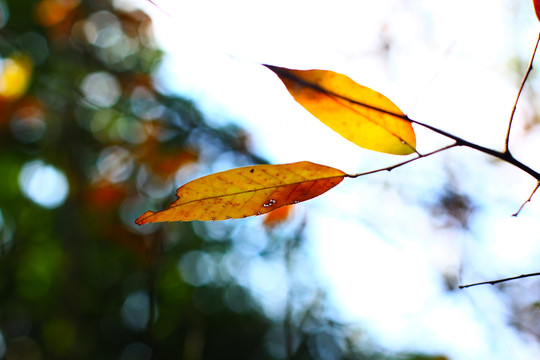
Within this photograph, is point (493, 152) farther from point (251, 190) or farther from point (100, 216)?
point (100, 216)

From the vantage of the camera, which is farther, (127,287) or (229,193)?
(127,287)

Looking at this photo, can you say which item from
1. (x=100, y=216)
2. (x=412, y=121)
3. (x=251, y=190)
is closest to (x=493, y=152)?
(x=412, y=121)

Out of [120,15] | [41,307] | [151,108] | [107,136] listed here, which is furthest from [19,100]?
[41,307]

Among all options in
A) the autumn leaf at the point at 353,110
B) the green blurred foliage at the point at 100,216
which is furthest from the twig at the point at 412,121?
the green blurred foliage at the point at 100,216

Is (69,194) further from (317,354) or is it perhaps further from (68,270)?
(317,354)

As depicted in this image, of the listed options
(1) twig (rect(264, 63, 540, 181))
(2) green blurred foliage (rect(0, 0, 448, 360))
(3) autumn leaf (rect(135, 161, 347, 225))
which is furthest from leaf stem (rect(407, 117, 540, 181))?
(2) green blurred foliage (rect(0, 0, 448, 360))

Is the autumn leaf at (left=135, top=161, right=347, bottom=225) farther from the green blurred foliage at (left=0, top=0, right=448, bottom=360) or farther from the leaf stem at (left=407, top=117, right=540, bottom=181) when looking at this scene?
the green blurred foliage at (left=0, top=0, right=448, bottom=360)

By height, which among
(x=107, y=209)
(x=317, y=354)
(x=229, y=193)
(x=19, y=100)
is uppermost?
(x=229, y=193)
